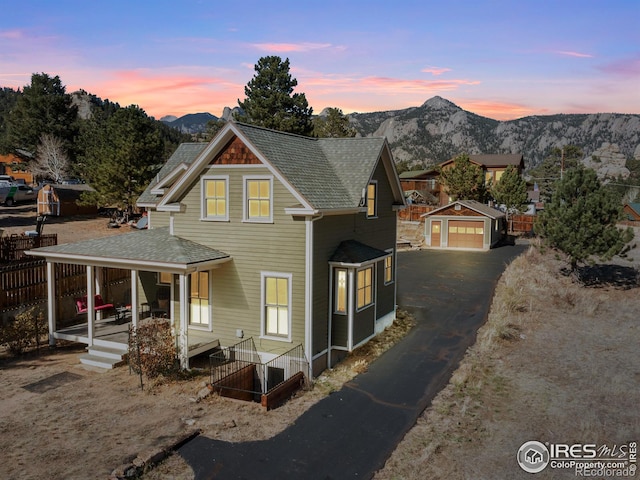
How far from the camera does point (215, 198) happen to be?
17.5 metres

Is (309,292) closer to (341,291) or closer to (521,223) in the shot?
(341,291)

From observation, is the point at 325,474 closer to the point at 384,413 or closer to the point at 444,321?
the point at 384,413

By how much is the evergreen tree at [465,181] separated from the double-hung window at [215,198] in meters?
43.3

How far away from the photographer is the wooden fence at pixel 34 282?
19.0m

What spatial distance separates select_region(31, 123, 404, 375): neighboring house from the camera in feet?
52.9

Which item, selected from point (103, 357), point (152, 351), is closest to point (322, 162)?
point (152, 351)

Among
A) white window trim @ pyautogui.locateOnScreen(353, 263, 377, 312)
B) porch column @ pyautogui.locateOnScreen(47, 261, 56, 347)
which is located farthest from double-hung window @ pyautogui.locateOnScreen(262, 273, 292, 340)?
porch column @ pyautogui.locateOnScreen(47, 261, 56, 347)

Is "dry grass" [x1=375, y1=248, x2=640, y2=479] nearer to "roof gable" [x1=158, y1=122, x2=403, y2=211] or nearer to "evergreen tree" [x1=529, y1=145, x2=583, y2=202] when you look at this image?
"roof gable" [x1=158, y1=122, x2=403, y2=211]

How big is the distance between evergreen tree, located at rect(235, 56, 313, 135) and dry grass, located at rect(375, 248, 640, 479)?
35841 millimetres

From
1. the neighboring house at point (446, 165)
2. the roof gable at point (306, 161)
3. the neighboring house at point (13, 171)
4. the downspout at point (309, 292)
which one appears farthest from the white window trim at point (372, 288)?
the neighboring house at point (13, 171)

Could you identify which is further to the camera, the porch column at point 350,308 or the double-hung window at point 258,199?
the porch column at point 350,308

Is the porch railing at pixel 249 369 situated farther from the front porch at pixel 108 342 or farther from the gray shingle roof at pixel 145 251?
the gray shingle roof at pixel 145 251

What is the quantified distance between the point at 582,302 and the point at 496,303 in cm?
531

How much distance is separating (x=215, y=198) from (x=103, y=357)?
257 inches
